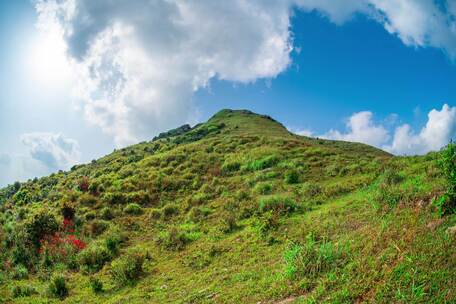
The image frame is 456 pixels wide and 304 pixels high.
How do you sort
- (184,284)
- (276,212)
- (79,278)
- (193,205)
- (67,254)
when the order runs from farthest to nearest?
(193,205)
(67,254)
(276,212)
(79,278)
(184,284)

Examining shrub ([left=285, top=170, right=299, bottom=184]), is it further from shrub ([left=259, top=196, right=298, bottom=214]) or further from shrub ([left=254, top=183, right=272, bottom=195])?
shrub ([left=259, top=196, right=298, bottom=214])

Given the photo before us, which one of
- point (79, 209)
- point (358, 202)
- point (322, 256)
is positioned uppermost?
point (79, 209)

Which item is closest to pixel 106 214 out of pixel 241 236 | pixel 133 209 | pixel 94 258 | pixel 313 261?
pixel 133 209

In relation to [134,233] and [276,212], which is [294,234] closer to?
[276,212]

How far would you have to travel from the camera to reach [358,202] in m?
13.0

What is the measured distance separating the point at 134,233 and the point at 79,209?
7.20m

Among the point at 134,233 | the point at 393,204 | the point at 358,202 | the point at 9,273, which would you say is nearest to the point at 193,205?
the point at 134,233

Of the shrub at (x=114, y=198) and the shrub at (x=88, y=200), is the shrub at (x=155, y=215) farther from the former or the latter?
the shrub at (x=88, y=200)

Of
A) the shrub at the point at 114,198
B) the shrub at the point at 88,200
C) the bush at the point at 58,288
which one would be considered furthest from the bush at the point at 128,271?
the shrub at the point at 88,200

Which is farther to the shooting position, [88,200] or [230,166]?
[230,166]

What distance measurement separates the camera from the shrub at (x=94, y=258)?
15.3 metres

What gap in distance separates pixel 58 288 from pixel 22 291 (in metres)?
1.72

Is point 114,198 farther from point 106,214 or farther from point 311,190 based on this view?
point 311,190

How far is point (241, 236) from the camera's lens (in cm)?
1402
